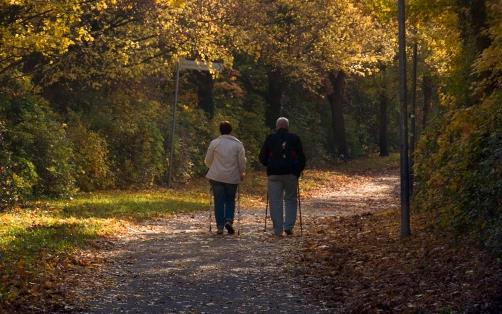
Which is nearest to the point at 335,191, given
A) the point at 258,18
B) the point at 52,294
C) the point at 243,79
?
the point at 258,18

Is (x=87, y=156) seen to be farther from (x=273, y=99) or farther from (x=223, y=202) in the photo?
(x=273, y=99)

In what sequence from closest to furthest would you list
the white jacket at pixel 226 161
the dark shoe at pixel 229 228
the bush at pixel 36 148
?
the dark shoe at pixel 229 228 → the white jacket at pixel 226 161 → the bush at pixel 36 148

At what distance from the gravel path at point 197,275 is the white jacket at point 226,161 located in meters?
1.05

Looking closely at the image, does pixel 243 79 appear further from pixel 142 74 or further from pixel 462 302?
pixel 462 302

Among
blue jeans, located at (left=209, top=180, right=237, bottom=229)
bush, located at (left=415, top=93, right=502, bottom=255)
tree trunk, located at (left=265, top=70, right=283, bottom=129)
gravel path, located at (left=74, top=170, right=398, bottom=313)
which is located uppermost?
tree trunk, located at (left=265, top=70, right=283, bottom=129)

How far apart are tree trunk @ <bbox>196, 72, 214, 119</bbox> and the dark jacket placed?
1992 centimetres

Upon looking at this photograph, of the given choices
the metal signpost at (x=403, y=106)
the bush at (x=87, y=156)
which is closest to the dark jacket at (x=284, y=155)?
the metal signpost at (x=403, y=106)

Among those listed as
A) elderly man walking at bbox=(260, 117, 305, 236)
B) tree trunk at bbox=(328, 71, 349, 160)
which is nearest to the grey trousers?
elderly man walking at bbox=(260, 117, 305, 236)

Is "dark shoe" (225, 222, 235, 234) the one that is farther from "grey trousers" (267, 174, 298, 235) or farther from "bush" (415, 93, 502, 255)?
"bush" (415, 93, 502, 255)

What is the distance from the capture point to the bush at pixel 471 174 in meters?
8.79

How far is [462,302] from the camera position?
7.69m

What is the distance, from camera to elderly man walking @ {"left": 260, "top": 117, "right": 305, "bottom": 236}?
15.3 metres

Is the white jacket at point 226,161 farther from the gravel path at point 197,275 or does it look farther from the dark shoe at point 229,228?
the gravel path at point 197,275

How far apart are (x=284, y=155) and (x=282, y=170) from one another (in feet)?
0.89
